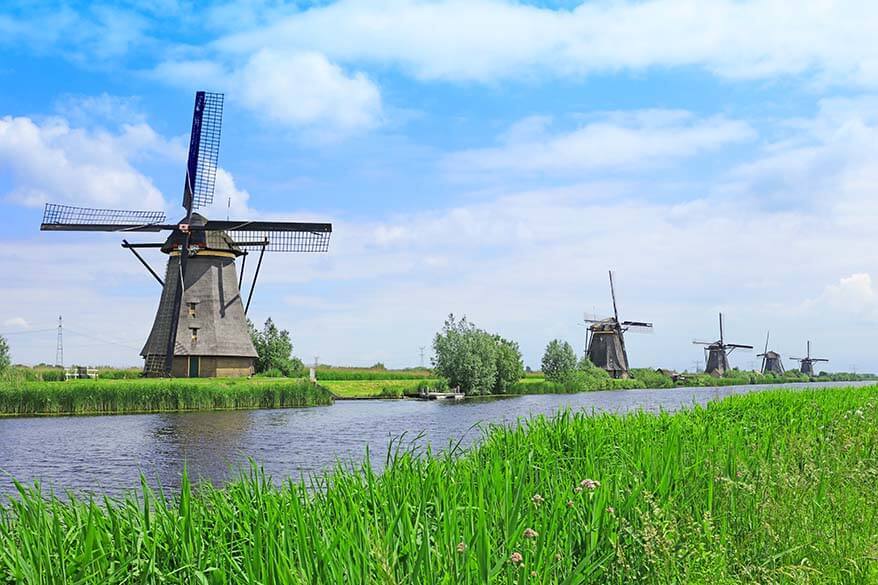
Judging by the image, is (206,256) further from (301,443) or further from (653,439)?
(653,439)

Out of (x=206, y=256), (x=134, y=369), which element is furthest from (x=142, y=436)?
(x=134, y=369)

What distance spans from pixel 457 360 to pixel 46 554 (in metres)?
47.0

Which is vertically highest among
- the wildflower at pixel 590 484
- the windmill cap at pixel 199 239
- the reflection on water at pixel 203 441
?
the windmill cap at pixel 199 239

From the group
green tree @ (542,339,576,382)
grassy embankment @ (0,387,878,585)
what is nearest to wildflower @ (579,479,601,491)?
grassy embankment @ (0,387,878,585)

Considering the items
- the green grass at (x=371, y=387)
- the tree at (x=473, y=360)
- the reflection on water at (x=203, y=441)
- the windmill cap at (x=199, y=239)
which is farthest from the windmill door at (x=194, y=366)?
the tree at (x=473, y=360)

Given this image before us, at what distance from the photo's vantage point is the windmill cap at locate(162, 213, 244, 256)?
1468 inches

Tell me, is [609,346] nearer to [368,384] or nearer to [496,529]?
[368,384]

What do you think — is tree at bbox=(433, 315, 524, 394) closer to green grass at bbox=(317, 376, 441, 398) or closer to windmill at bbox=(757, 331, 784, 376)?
green grass at bbox=(317, 376, 441, 398)

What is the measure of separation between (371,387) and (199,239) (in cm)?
1748

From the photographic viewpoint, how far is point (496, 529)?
13.2ft

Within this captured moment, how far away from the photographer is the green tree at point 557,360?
2409 inches

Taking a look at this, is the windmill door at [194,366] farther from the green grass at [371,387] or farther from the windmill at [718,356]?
the windmill at [718,356]

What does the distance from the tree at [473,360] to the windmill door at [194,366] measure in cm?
1834

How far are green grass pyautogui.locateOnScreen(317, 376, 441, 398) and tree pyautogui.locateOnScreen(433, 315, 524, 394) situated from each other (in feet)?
5.20
